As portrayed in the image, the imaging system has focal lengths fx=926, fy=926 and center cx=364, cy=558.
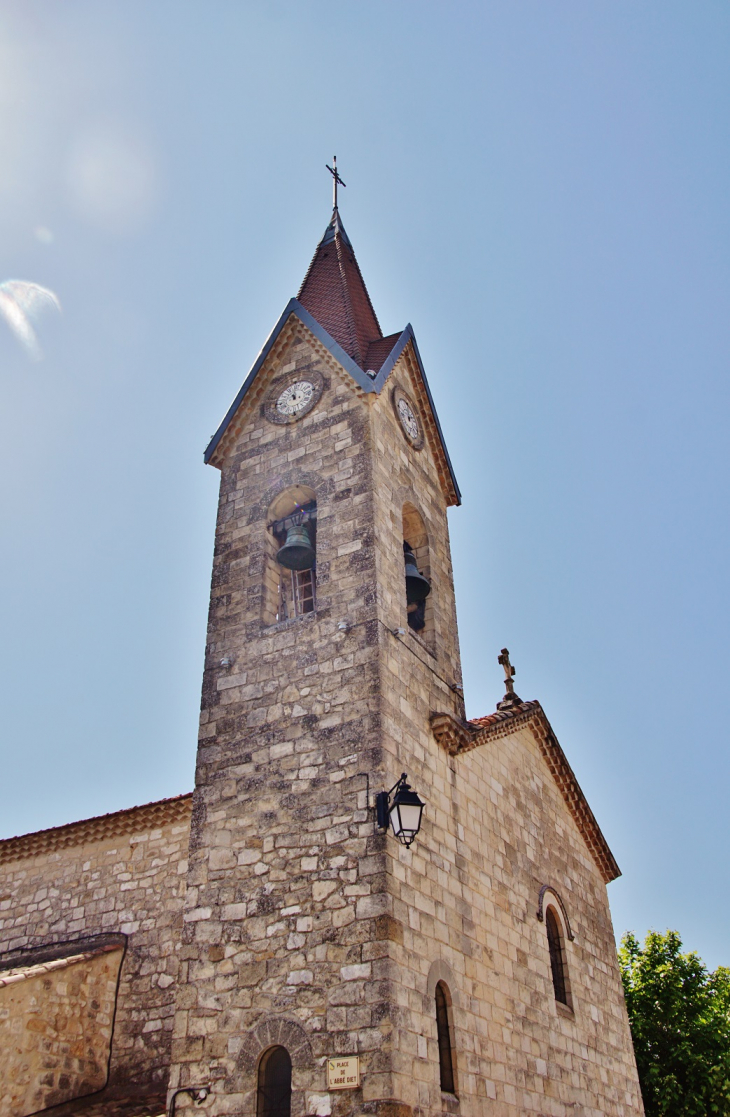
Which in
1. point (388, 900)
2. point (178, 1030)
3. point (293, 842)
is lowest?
point (178, 1030)

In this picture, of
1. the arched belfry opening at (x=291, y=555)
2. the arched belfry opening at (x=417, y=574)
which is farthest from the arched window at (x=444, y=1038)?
the arched belfry opening at (x=291, y=555)

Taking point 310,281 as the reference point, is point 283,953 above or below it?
below

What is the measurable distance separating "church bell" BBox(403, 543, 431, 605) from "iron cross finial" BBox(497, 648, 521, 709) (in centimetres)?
251

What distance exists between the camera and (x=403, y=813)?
8.38 meters

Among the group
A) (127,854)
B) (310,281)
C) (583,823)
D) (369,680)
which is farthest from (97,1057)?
(310,281)

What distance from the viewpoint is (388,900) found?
814 centimetres

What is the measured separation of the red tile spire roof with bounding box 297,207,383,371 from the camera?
44.6 feet

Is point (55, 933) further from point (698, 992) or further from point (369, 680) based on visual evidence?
point (698, 992)

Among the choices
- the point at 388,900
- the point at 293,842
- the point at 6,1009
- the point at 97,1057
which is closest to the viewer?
the point at 388,900

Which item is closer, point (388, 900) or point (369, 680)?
point (388, 900)

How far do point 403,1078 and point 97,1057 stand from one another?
480 cm

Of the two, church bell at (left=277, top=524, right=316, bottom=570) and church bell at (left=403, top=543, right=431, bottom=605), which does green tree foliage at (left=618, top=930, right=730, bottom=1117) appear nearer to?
church bell at (left=403, top=543, right=431, bottom=605)

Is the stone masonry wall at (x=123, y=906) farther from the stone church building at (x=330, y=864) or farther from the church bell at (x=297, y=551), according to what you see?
the church bell at (x=297, y=551)

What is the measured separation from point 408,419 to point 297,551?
9.79 ft
